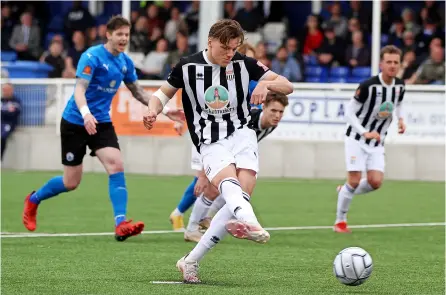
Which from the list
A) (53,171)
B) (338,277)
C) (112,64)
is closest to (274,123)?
(112,64)

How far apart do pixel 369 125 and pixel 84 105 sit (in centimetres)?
343

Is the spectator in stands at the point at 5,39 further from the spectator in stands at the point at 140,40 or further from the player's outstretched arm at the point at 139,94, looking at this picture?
the player's outstretched arm at the point at 139,94

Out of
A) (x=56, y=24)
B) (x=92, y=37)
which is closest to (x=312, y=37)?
(x=92, y=37)

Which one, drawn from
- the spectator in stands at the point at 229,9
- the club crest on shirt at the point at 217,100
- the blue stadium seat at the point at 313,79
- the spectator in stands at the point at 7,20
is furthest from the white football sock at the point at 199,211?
the spectator in stands at the point at 7,20

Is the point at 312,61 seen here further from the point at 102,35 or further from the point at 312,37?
the point at 102,35

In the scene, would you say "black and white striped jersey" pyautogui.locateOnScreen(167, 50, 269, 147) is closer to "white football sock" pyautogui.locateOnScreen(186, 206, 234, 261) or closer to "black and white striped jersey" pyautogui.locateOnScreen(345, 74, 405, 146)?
"white football sock" pyautogui.locateOnScreen(186, 206, 234, 261)

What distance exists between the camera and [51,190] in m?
11.4

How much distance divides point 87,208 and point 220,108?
655 centimetres

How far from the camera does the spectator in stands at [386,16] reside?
22484 mm

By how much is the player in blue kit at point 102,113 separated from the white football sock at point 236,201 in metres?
2.97

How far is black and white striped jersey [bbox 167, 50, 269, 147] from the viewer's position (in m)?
8.16

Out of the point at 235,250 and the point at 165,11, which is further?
the point at 165,11

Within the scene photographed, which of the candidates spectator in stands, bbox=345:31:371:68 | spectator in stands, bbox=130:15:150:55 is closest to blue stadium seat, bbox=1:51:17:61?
spectator in stands, bbox=130:15:150:55

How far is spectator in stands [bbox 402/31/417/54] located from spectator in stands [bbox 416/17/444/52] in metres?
0.09
